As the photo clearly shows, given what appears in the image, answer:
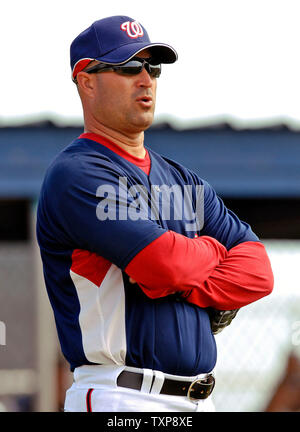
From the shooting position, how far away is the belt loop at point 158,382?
9.18ft

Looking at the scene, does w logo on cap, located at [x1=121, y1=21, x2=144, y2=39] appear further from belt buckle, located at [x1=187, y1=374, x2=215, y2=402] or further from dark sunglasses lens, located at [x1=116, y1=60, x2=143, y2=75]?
belt buckle, located at [x1=187, y1=374, x2=215, y2=402]

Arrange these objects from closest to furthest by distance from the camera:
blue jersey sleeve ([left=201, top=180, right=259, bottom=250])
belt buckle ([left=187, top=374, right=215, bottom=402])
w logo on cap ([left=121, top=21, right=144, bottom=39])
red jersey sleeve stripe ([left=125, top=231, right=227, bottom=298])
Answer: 1. red jersey sleeve stripe ([left=125, top=231, right=227, bottom=298])
2. belt buckle ([left=187, top=374, right=215, bottom=402])
3. w logo on cap ([left=121, top=21, right=144, bottom=39])
4. blue jersey sleeve ([left=201, top=180, right=259, bottom=250])

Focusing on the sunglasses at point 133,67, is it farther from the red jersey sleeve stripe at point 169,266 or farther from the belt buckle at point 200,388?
the belt buckle at point 200,388

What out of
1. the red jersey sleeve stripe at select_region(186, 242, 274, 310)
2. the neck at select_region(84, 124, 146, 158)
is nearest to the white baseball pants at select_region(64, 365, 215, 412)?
the red jersey sleeve stripe at select_region(186, 242, 274, 310)

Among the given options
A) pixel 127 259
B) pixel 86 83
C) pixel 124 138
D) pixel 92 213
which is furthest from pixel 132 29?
pixel 127 259

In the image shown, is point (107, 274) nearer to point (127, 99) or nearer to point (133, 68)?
point (127, 99)

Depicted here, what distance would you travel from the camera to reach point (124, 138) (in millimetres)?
3020

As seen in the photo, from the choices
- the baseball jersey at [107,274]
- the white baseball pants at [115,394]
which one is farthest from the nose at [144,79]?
the white baseball pants at [115,394]

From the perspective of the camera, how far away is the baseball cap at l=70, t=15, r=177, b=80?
9.68 feet

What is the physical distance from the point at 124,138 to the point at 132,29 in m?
0.38

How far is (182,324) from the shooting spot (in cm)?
282

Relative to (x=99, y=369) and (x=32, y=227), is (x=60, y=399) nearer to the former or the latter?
(x=32, y=227)
